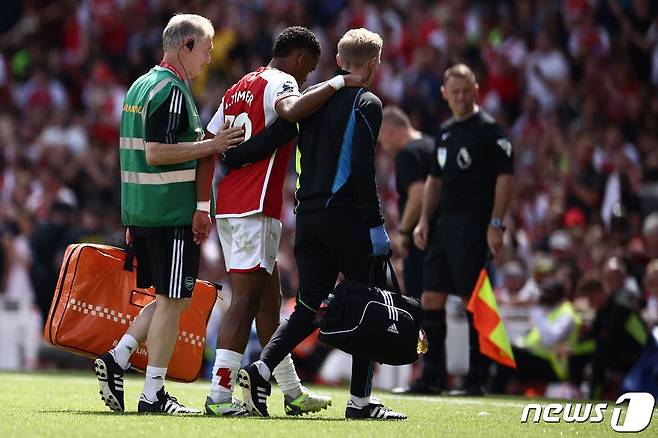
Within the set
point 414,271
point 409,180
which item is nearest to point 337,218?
point 409,180

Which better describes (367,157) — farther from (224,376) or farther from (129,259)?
(129,259)

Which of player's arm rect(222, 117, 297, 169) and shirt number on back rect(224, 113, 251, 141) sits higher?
shirt number on back rect(224, 113, 251, 141)

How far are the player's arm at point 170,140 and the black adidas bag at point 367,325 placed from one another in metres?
1.10

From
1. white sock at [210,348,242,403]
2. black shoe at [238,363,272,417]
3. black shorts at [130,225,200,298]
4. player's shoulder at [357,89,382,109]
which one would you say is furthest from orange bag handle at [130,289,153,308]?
player's shoulder at [357,89,382,109]

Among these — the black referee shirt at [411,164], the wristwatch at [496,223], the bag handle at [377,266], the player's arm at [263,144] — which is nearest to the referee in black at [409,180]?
the black referee shirt at [411,164]

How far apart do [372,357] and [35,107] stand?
14.2 m

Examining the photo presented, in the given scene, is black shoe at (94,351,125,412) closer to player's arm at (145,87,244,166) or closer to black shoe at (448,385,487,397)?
player's arm at (145,87,244,166)

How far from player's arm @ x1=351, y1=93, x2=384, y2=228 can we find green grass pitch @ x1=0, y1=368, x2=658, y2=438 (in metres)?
1.15

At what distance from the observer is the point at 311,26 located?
19.6 meters

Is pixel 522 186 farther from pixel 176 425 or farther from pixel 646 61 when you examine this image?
pixel 176 425

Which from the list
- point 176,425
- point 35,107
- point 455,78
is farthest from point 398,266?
point 35,107

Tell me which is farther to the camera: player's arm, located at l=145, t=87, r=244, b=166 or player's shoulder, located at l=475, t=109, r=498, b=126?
player's shoulder, located at l=475, t=109, r=498, b=126

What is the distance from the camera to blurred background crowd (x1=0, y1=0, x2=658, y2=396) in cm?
1375

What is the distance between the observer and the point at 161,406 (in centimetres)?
777
